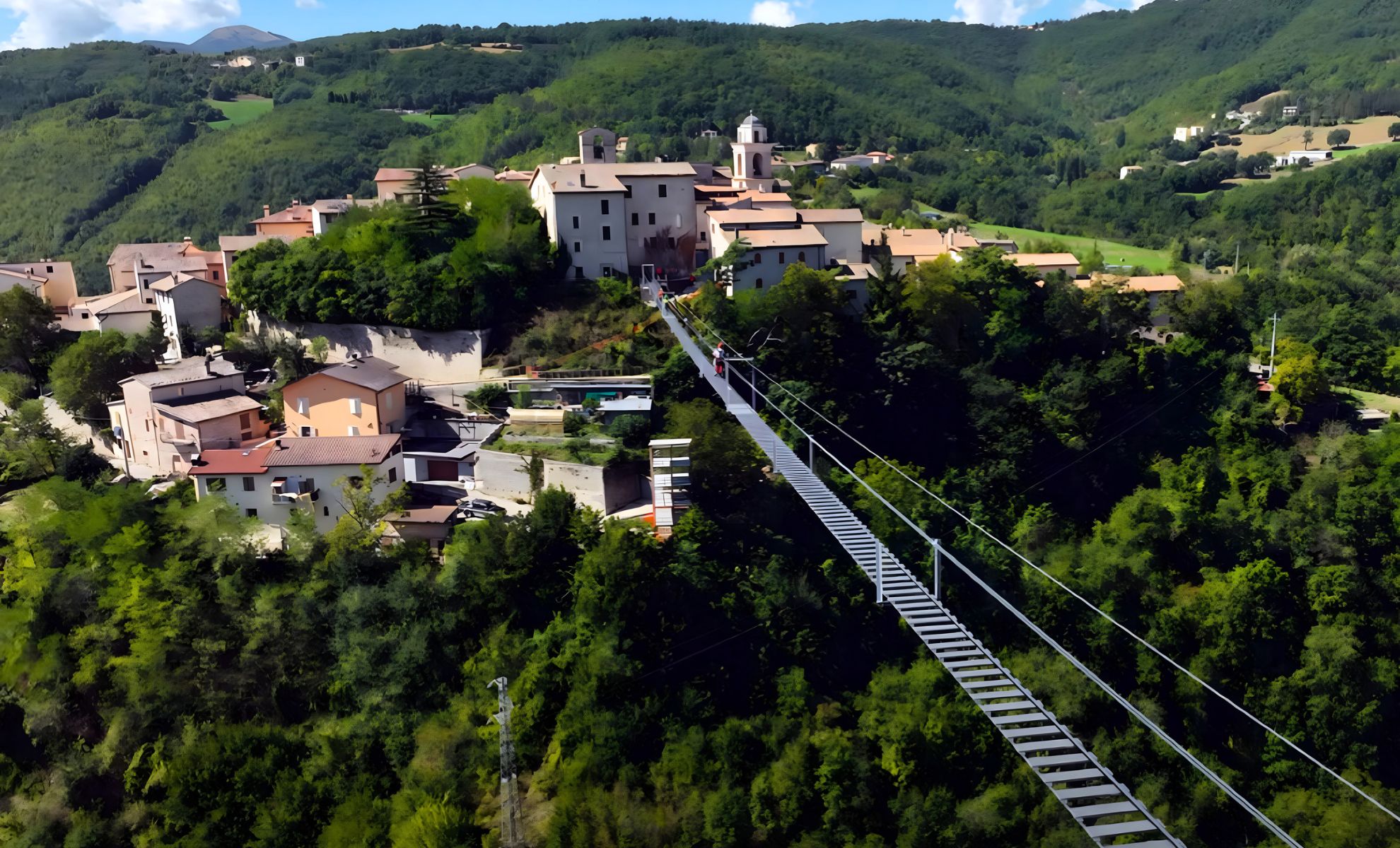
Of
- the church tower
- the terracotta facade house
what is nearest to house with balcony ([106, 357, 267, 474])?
the terracotta facade house

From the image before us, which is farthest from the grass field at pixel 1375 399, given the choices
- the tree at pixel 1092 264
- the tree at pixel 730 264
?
the tree at pixel 730 264

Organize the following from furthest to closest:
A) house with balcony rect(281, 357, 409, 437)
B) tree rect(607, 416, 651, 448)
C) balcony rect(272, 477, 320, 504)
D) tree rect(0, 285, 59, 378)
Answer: tree rect(0, 285, 59, 378)
house with balcony rect(281, 357, 409, 437)
tree rect(607, 416, 651, 448)
balcony rect(272, 477, 320, 504)

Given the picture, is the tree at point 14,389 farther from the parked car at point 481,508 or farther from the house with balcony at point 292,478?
the parked car at point 481,508

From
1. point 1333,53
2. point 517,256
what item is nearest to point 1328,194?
point 1333,53

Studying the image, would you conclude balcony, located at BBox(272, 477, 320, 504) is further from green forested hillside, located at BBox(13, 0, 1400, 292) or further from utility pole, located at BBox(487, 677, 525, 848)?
green forested hillside, located at BBox(13, 0, 1400, 292)

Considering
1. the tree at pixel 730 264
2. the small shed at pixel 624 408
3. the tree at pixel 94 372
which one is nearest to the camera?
the small shed at pixel 624 408
